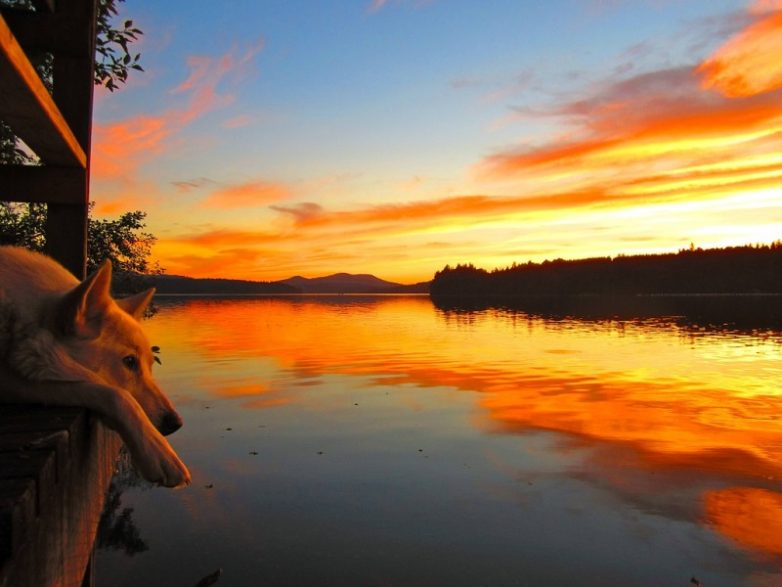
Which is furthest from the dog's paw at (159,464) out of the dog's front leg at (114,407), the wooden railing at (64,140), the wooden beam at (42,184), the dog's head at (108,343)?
the wooden beam at (42,184)

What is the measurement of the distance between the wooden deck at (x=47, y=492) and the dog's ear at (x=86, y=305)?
41cm

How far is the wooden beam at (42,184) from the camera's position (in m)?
4.53

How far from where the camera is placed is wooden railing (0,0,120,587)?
1.59 metres

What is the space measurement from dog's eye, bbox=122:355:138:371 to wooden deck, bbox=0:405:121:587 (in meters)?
0.40

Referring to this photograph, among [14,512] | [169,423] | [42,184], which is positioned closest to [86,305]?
[169,423]

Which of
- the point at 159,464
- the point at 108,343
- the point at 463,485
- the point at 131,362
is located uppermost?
the point at 108,343

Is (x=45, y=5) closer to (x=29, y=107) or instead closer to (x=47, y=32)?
(x=47, y=32)

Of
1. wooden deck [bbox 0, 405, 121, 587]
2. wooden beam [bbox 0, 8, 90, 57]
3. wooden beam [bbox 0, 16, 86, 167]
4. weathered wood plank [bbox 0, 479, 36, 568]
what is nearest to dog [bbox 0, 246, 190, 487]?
wooden deck [bbox 0, 405, 121, 587]

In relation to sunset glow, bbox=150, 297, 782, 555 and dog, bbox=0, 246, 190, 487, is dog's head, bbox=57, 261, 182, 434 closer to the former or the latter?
dog, bbox=0, 246, 190, 487

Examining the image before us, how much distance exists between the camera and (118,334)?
308cm

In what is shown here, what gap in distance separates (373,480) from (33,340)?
35.1ft

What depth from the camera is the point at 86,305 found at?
287 cm

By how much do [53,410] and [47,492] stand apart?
85cm

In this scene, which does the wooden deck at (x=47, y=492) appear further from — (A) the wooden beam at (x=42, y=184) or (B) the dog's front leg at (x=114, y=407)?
(A) the wooden beam at (x=42, y=184)
